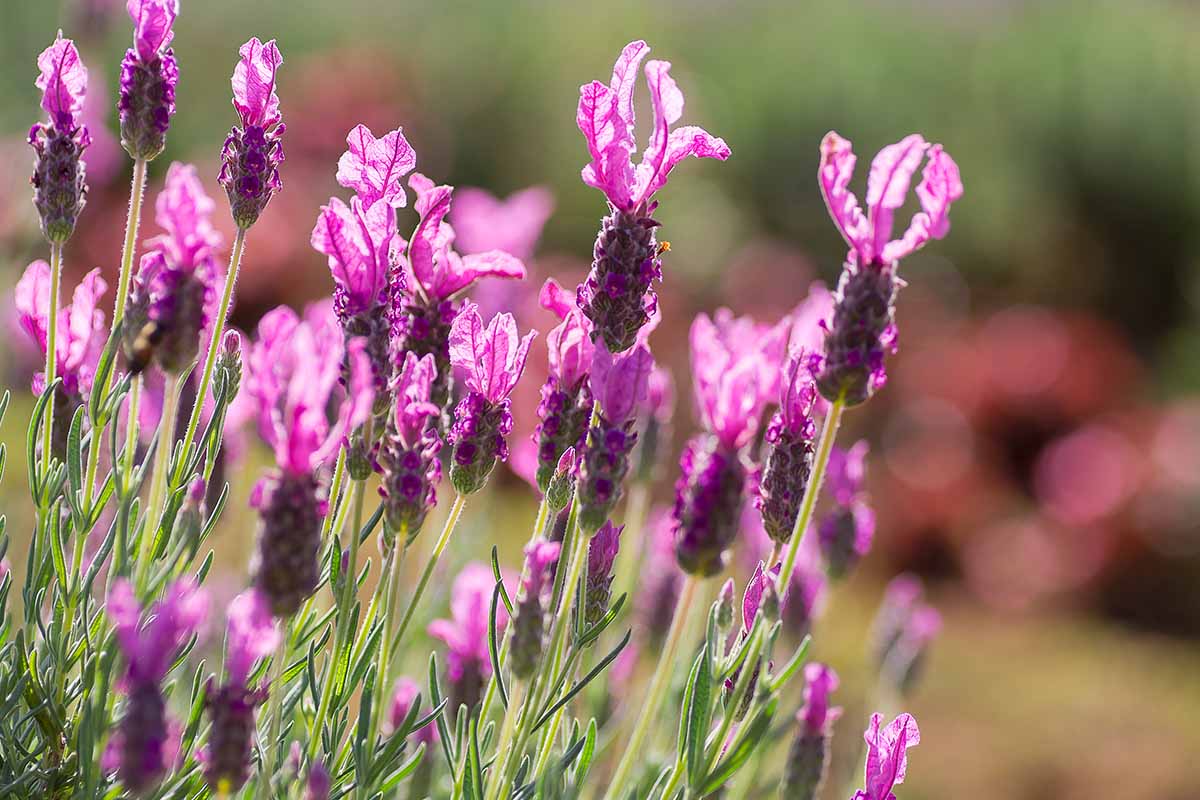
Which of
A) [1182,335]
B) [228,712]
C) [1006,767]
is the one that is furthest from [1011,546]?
[228,712]

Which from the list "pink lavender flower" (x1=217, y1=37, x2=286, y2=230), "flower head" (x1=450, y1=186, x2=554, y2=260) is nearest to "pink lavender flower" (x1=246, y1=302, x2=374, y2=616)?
"pink lavender flower" (x1=217, y1=37, x2=286, y2=230)

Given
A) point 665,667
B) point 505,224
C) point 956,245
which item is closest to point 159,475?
point 665,667

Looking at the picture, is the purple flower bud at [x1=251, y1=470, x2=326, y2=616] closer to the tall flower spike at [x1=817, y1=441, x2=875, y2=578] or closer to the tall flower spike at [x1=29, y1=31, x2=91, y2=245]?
the tall flower spike at [x1=29, y1=31, x2=91, y2=245]

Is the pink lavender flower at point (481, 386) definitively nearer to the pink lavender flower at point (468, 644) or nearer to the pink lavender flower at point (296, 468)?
the pink lavender flower at point (296, 468)

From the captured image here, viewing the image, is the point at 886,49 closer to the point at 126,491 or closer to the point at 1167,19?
the point at 1167,19

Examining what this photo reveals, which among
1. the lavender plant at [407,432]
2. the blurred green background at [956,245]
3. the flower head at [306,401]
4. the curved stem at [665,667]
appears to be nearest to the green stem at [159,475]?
the lavender plant at [407,432]

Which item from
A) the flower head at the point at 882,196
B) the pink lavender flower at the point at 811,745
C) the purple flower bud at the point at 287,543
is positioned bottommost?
the pink lavender flower at the point at 811,745
